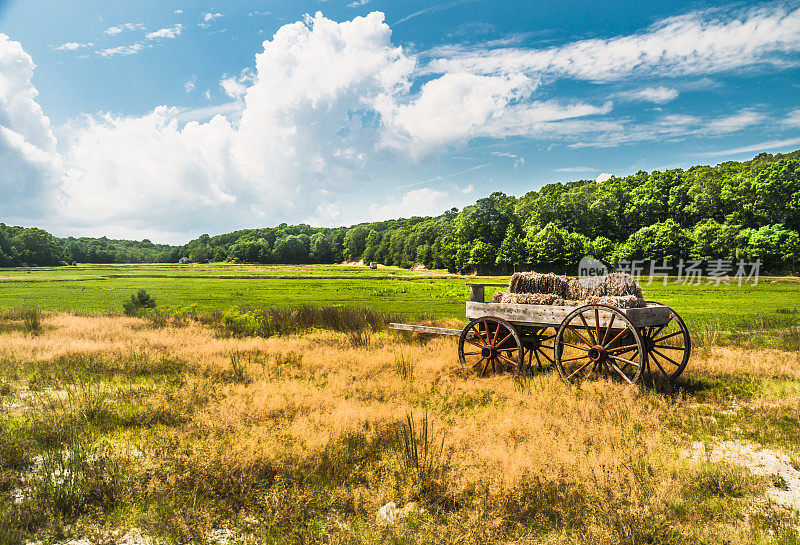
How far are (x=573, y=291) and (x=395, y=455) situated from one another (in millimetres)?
6480

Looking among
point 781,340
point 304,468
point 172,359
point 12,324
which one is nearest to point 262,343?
point 172,359

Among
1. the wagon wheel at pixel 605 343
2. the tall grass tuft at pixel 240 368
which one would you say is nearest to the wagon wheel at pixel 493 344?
the wagon wheel at pixel 605 343

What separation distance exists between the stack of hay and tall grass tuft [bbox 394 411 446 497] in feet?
16.3

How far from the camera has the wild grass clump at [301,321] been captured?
1975 centimetres

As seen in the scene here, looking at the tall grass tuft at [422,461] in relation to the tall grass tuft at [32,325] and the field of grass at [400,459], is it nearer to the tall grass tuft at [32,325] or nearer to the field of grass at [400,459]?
the field of grass at [400,459]

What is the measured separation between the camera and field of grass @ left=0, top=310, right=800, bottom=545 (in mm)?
4730

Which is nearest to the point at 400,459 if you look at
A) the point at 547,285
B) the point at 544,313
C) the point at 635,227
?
the point at 544,313

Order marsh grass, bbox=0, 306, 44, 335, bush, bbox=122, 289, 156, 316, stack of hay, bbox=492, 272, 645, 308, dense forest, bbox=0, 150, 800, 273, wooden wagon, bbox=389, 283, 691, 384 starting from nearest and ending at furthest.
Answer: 1. wooden wagon, bbox=389, 283, 691, 384
2. stack of hay, bbox=492, 272, 645, 308
3. marsh grass, bbox=0, 306, 44, 335
4. bush, bbox=122, 289, 156, 316
5. dense forest, bbox=0, 150, 800, 273

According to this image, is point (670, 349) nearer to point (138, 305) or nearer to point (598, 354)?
point (598, 354)

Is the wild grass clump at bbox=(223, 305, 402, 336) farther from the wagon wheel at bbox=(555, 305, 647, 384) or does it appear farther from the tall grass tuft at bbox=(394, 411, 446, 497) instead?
the tall grass tuft at bbox=(394, 411, 446, 497)

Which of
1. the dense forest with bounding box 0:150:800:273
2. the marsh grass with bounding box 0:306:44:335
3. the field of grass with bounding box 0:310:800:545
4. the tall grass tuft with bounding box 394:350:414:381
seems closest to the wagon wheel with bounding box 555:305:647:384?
the field of grass with bounding box 0:310:800:545

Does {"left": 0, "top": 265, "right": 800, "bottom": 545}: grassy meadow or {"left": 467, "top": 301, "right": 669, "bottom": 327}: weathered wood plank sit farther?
{"left": 467, "top": 301, "right": 669, "bottom": 327}: weathered wood plank

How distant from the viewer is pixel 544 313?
9969mm

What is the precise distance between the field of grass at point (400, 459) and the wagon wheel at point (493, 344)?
51 centimetres
